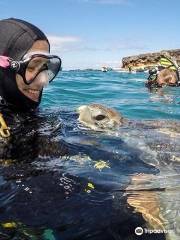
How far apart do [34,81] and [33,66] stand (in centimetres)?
18

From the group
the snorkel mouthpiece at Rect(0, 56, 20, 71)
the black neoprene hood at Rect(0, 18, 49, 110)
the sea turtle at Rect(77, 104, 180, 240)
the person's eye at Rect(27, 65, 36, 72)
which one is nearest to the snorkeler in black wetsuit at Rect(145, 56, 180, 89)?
the sea turtle at Rect(77, 104, 180, 240)

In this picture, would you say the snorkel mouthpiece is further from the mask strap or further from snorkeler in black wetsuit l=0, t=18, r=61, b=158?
the mask strap

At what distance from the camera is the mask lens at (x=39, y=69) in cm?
499

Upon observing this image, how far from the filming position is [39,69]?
16.8 ft

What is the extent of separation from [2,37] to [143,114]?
257 inches

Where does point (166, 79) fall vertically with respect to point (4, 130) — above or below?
below

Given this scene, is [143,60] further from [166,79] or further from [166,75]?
[166,79]

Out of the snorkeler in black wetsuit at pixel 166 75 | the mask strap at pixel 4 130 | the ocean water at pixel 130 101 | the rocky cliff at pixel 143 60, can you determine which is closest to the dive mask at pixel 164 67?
the snorkeler in black wetsuit at pixel 166 75

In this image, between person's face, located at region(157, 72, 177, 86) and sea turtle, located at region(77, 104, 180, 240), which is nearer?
sea turtle, located at region(77, 104, 180, 240)

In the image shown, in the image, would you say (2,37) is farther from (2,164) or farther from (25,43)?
(2,164)

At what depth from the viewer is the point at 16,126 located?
15.9ft

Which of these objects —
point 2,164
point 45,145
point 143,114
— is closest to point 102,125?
point 45,145

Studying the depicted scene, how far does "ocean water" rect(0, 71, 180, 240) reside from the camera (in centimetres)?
312

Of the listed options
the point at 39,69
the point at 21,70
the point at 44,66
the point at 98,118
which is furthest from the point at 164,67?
the point at 21,70
